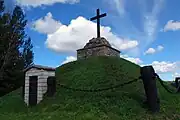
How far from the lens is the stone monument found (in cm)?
1683

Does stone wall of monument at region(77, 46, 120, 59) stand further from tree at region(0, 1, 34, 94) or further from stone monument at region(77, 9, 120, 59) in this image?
tree at region(0, 1, 34, 94)

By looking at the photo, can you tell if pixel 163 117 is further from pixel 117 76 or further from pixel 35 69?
pixel 35 69

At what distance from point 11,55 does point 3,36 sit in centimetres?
197

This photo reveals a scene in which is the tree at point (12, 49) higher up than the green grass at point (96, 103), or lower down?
higher up

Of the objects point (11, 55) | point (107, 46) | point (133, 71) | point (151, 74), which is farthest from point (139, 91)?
point (11, 55)

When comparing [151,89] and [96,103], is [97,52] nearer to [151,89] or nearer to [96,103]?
[96,103]

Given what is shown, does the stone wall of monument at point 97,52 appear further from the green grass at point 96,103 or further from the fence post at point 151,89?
the fence post at point 151,89

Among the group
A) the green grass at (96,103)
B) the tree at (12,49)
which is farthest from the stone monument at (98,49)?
the tree at (12,49)

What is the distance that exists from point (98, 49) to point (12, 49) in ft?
31.7

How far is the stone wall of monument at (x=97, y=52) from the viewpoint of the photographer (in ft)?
55.1

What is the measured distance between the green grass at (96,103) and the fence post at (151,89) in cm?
25

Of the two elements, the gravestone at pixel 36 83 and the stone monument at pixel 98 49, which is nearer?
the gravestone at pixel 36 83

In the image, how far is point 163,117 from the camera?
25.0 feet

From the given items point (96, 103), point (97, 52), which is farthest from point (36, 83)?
point (97, 52)
